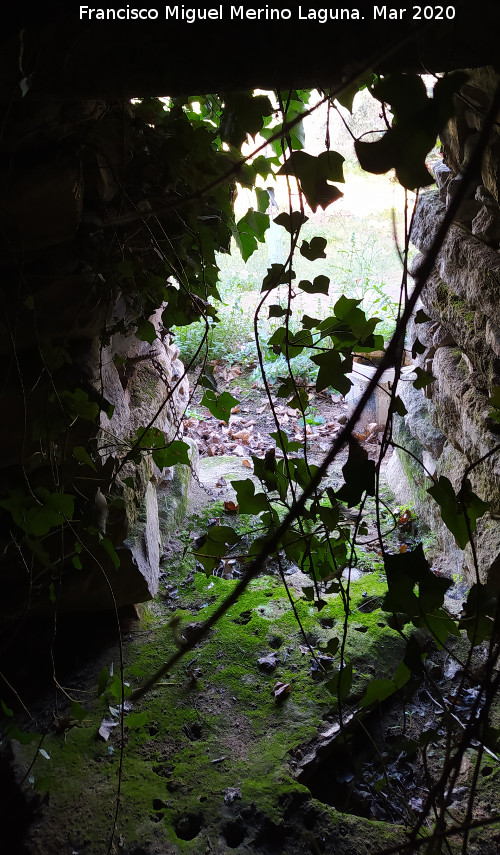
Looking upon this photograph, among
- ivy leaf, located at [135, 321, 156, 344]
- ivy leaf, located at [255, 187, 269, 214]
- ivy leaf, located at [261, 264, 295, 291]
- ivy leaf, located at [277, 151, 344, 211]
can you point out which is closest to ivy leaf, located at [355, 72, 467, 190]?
ivy leaf, located at [277, 151, 344, 211]

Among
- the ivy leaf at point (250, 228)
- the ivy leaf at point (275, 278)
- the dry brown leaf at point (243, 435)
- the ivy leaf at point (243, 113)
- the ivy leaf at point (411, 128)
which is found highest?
the dry brown leaf at point (243, 435)

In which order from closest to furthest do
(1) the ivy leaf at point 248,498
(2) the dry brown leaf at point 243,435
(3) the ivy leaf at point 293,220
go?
1. (3) the ivy leaf at point 293,220
2. (1) the ivy leaf at point 248,498
3. (2) the dry brown leaf at point 243,435

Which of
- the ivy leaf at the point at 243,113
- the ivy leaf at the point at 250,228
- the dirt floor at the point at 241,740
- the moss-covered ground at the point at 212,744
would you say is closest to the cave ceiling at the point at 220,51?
the ivy leaf at the point at 243,113

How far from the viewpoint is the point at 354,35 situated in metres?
1.03

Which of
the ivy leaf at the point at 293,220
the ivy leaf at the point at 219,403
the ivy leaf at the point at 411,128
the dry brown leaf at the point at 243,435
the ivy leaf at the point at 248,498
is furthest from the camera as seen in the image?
the dry brown leaf at the point at 243,435

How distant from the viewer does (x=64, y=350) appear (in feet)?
4.99

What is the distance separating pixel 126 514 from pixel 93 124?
3.88ft

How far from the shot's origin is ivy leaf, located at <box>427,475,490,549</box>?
3.35 ft

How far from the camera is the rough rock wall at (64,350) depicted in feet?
4.23

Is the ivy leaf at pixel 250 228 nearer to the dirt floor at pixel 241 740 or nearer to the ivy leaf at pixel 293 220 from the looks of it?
the ivy leaf at pixel 293 220

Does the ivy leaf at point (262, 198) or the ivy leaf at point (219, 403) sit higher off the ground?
the ivy leaf at point (262, 198)

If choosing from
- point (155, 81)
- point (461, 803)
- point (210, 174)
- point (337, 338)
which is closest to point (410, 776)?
point (461, 803)

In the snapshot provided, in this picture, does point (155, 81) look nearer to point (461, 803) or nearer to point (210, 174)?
point (210, 174)

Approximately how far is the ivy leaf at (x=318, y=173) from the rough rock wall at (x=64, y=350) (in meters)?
0.35
